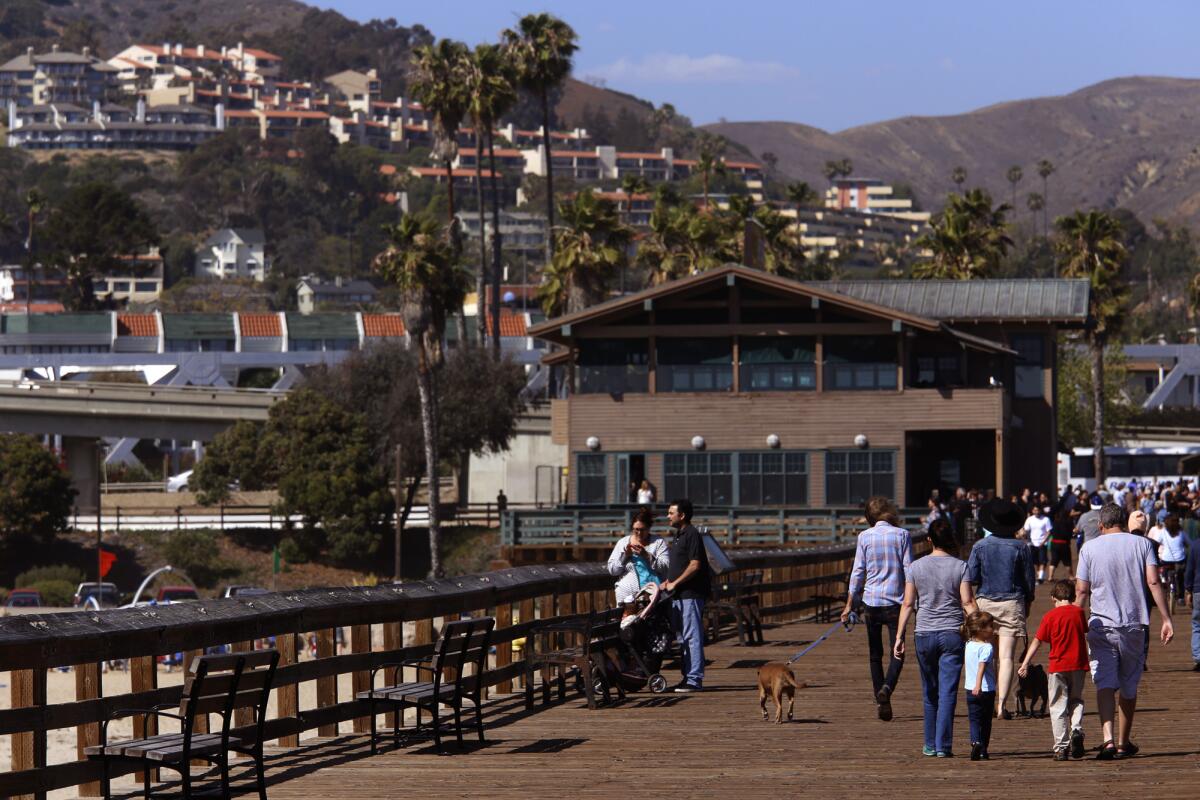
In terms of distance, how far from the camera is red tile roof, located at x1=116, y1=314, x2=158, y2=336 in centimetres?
14525

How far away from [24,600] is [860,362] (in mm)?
27468

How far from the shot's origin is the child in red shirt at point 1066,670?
1423cm

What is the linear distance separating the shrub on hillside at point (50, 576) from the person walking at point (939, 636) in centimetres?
5903

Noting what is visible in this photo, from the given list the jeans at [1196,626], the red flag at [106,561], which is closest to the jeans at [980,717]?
the jeans at [1196,626]

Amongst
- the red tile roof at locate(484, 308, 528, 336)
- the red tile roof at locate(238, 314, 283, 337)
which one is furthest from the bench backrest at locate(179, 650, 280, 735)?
the red tile roof at locate(484, 308, 528, 336)

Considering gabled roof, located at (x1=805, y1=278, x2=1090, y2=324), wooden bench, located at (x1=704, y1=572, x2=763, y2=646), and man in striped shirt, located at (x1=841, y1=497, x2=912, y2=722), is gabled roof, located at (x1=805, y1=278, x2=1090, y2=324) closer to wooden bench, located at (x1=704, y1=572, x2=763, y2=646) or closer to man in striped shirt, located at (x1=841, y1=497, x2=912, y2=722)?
wooden bench, located at (x1=704, y1=572, x2=763, y2=646)

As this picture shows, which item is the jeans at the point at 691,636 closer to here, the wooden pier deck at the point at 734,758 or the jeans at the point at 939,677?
the wooden pier deck at the point at 734,758

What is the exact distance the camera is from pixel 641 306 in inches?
2115

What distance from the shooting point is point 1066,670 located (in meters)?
14.2

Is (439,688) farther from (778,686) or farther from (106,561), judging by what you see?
(106,561)

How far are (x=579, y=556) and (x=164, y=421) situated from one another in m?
45.2

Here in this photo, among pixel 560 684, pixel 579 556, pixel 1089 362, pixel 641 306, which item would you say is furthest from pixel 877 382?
pixel 1089 362

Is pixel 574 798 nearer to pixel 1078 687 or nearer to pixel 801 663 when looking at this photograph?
pixel 1078 687

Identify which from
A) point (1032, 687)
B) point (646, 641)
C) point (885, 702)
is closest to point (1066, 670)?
point (885, 702)
